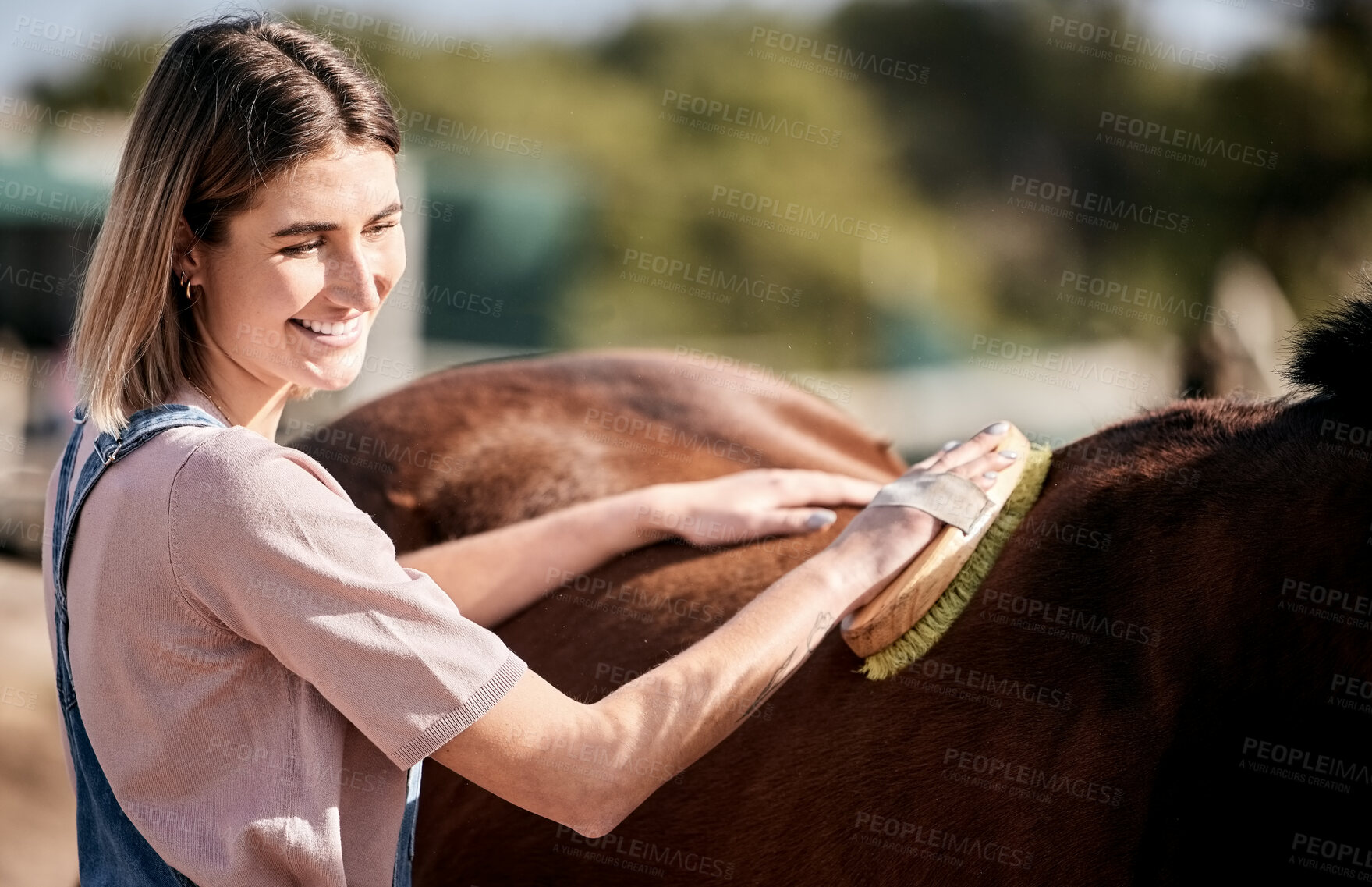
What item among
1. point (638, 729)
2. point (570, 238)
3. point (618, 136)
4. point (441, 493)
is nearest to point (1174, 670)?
point (638, 729)

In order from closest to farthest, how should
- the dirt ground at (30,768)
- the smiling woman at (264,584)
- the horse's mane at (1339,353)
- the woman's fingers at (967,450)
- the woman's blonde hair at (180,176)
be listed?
the smiling woman at (264,584)
the woman's blonde hair at (180,176)
the horse's mane at (1339,353)
the woman's fingers at (967,450)
the dirt ground at (30,768)

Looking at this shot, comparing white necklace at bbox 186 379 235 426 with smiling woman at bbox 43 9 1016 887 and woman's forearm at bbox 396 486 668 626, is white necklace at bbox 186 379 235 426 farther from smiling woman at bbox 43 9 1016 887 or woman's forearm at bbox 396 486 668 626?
woman's forearm at bbox 396 486 668 626

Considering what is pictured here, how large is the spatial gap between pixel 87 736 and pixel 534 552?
3.28 feet

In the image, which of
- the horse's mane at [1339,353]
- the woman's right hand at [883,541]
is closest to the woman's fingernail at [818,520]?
the woman's right hand at [883,541]

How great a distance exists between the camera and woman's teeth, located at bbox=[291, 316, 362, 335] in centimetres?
145

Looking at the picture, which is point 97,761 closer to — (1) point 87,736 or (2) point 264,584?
(1) point 87,736

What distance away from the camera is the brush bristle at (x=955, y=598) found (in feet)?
5.78

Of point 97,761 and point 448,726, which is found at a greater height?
point 448,726

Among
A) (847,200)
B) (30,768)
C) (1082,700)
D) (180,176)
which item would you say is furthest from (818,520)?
(847,200)

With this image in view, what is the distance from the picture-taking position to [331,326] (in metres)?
1.48

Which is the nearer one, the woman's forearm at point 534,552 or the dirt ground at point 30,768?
the woman's forearm at point 534,552

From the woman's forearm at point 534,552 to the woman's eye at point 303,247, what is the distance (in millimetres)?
924

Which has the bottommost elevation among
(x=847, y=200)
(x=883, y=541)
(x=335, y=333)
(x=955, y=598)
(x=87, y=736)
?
(x=847, y=200)

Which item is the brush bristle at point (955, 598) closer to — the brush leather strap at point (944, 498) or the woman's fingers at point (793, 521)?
the brush leather strap at point (944, 498)
